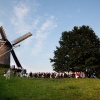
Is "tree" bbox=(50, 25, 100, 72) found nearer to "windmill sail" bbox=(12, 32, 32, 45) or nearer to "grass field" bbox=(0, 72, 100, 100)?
"windmill sail" bbox=(12, 32, 32, 45)

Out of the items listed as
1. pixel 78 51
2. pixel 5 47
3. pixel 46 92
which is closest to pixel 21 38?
pixel 5 47

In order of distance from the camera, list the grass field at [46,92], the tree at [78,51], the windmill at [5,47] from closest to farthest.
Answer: the grass field at [46,92] → the windmill at [5,47] → the tree at [78,51]

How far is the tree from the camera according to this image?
82.0 meters

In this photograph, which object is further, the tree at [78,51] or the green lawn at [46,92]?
the tree at [78,51]

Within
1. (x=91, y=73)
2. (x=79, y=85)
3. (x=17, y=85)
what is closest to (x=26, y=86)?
(x=17, y=85)

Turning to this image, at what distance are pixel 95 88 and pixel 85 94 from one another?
5744 millimetres

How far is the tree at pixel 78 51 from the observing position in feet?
269

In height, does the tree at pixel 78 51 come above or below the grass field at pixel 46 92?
above

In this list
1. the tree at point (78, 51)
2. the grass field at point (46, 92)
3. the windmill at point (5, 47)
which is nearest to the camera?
the grass field at point (46, 92)

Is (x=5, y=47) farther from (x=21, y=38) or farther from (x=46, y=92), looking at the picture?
(x=46, y=92)

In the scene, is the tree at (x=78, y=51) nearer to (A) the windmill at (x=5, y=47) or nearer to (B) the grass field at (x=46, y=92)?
(A) the windmill at (x=5, y=47)

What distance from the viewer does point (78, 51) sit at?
82.9 meters

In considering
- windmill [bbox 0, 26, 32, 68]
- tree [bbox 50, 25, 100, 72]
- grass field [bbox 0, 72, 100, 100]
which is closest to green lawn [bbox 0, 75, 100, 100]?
grass field [bbox 0, 72, 100, 100]

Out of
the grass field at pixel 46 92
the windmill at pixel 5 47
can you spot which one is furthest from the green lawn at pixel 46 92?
the windmill at pixel 5 47
